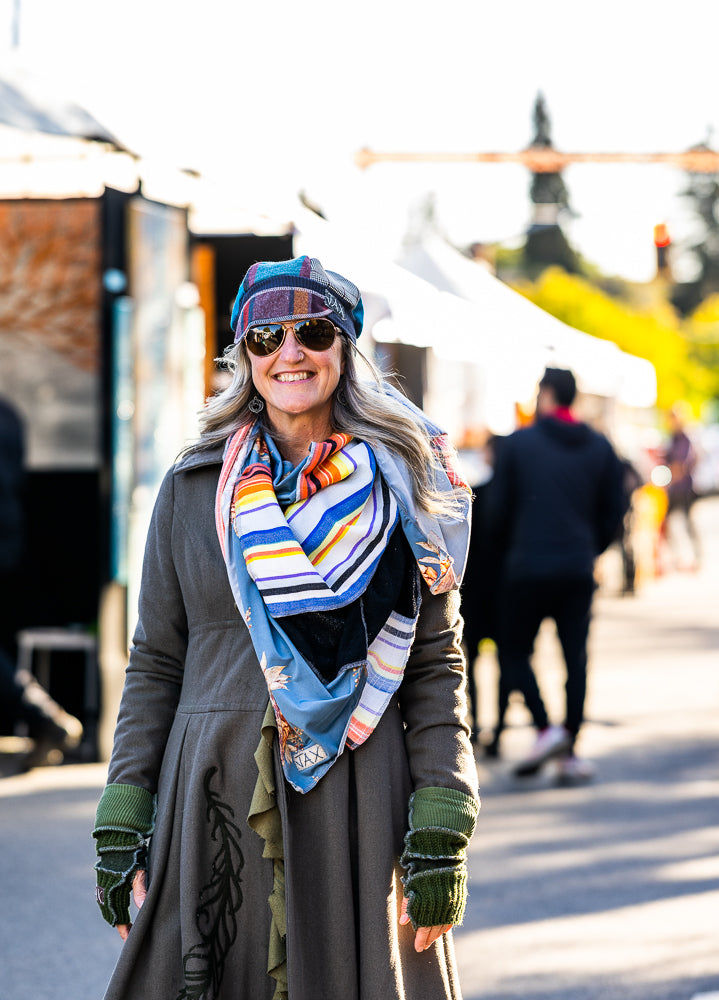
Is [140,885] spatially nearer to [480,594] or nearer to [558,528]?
[558,528]

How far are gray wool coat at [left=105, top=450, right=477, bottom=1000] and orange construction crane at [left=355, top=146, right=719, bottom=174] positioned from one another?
1315 cm

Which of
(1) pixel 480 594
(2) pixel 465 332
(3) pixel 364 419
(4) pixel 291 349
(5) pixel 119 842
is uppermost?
(2) pixel 465 332

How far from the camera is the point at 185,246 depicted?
7.99m

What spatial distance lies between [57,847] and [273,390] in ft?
12.3

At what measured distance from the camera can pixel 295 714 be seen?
7.93 feet

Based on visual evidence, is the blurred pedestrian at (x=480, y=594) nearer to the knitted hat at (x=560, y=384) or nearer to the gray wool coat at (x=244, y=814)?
the knitted hat at (x=560, y=384)

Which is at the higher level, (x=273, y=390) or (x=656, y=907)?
(x=273, y=390)

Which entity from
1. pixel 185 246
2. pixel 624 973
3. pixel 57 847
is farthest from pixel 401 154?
pixel 624 973

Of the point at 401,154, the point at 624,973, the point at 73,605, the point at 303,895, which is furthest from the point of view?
the point at 401,154

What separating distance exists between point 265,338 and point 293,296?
0.31 ft

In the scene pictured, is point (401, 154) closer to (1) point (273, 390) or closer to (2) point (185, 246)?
(2) point (185, 246)

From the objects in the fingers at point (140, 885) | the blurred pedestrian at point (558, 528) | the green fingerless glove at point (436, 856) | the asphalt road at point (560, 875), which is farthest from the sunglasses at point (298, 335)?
the blurred pedestrian at point (558, 528)

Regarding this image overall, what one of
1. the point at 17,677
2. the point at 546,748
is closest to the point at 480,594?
the point at 546,748

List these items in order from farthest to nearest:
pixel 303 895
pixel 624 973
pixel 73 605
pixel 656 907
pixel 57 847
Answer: pixel 73 605 → pixel 57 847 → pixel 656 907 → pixel 624 973 → pixel 303 895
